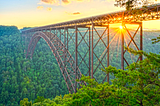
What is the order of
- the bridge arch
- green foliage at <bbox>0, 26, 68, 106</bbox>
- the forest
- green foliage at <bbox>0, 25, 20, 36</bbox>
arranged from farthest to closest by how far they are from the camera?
1. green foliage at <bbox>0, 25, 20, 36</bbox>
2. green foliage at <bbox>0, 26, 68, 106</bbox>
3. the bridge arch
4. the forest

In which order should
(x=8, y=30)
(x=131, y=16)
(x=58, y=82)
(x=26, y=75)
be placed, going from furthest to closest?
(x=8, y=30) < (x=58, y=82) < (x=26, y=75) < (x=131, y=16)

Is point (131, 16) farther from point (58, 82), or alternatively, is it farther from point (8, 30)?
point (8, 30)

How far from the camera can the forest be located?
16.3ft

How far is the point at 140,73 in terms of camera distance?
4945mm

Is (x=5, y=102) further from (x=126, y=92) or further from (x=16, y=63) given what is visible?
(x=126, y=92)

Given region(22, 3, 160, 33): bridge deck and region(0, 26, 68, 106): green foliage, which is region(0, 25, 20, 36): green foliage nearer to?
region(0, 26, 68, 106): green foliage

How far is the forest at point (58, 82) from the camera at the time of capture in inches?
196

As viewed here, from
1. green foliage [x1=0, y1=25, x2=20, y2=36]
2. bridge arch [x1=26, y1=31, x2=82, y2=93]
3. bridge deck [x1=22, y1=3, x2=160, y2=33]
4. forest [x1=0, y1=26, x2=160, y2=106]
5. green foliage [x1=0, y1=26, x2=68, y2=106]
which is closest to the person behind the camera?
forest [x1=0, y1=26, x2=160, y2=106]

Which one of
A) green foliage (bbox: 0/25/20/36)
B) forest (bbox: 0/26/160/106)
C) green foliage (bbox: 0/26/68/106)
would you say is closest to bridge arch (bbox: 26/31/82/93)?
forest (bbox: 0/26/160/106)

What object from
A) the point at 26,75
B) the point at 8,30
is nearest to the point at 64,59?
the point at 26,75

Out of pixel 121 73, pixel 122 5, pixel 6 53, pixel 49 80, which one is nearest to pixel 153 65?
pixel 121 73

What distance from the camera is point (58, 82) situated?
122 ft

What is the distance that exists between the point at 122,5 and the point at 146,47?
121 ft

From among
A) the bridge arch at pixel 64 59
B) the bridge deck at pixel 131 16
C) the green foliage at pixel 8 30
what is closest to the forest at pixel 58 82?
the green foliage at pixel 8 30
